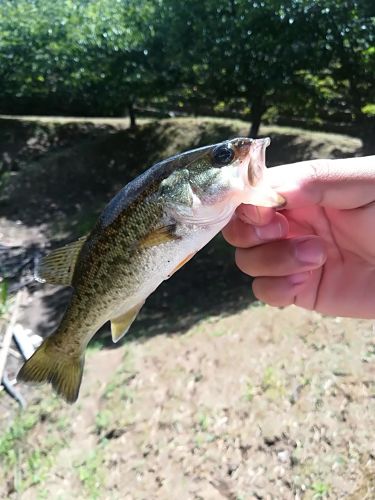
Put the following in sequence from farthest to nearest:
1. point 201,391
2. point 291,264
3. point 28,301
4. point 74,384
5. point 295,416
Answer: point 28,301, point 201,391, point 295,416, point 74,384, point 291,264

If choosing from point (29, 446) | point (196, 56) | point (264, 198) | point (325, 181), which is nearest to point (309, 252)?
point (325, 181)

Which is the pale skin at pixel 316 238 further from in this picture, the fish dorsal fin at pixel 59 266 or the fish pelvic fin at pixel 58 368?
the fish pelvic fin at pixel 58 368

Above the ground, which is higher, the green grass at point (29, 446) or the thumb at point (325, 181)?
the thumb at point (325, 181)

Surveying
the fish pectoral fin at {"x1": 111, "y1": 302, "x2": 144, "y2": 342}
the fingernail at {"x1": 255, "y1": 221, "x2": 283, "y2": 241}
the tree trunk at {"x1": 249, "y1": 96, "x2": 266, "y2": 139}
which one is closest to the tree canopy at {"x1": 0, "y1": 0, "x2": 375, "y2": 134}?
the tree trunk at {"x1": 249, "y1": 96, "x2": 266, "y2": 139}

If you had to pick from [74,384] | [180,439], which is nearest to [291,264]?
[74,384]

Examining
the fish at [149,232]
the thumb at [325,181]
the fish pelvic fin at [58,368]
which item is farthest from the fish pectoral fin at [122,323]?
the thumb at [325,181]

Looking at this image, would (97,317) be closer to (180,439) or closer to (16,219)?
(180,439)
